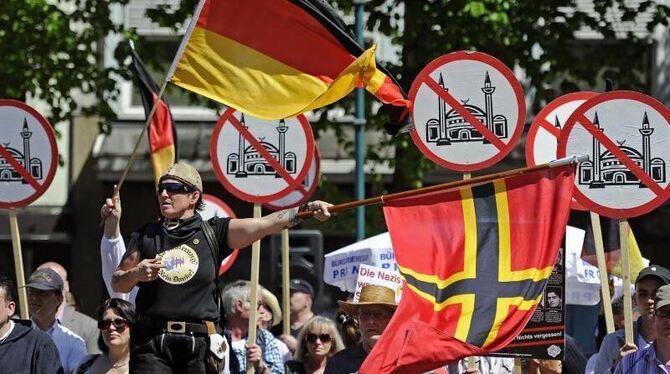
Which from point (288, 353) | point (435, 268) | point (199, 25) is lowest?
point (288, 353)

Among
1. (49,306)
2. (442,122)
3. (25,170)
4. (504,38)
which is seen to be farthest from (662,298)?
(504,38)

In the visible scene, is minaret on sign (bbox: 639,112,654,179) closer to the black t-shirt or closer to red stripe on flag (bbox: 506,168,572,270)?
red stripe on flag (bbox: 506,168,572,270)

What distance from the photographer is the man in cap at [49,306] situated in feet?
36.8

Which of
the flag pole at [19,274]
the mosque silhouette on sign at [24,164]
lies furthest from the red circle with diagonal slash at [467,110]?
the mosque silhouette on sign at [24,164]

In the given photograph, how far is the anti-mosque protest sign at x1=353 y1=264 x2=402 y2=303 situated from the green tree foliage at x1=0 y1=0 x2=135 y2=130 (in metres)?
9.65

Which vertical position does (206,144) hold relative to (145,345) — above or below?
above

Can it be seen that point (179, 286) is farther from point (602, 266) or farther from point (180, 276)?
point (602, 266)

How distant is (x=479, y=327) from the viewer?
344 inches

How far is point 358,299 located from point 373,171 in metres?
9.98

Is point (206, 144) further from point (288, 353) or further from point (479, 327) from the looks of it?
point (479, 327)

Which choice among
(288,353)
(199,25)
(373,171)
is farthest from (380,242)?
(373,171)

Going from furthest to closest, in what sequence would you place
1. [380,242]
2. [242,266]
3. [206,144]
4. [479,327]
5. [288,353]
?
1. [206,144]
2. [242,266]
3. [380,242]
4. [288,353]
5. [479,327]

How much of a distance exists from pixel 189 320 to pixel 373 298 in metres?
1.31

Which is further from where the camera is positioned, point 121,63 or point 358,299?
point 121,63
